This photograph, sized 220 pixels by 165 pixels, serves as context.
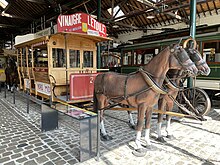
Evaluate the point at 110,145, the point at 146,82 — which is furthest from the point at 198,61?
the point at 110,145

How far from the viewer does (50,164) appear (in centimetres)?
248

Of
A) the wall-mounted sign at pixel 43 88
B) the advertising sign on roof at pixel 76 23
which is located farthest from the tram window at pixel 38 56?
the advertising sign on roof at pixel 76 23

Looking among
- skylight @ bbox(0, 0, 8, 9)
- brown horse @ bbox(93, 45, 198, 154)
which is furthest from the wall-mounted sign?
skylight @ bbox(0, 0, 8, 9)

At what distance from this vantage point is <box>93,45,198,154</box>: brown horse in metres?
2.51

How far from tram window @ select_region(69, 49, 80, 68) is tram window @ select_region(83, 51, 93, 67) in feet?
0.83

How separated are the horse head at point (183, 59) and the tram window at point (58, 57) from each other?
361cm

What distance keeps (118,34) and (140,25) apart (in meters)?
4.16

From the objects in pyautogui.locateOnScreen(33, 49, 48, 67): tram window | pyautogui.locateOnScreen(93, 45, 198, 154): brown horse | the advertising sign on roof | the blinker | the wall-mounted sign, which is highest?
the advertising sign on roof

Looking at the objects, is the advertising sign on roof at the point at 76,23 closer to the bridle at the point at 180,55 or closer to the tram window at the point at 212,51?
the bridle at the point at 180,55

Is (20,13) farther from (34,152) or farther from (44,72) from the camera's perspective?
(34,152)

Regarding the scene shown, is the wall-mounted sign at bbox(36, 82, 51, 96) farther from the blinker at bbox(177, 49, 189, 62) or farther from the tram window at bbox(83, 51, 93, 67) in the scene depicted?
the blinker at bbox(177, 49, 189, 62)

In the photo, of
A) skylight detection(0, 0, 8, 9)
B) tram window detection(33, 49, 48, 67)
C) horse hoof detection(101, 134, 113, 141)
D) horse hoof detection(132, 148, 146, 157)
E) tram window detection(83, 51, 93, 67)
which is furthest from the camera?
skylight detection(0, 0, 8, 9)

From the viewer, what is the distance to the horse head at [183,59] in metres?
2.43

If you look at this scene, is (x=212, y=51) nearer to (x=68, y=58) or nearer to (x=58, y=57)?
(x=68, y=58)
